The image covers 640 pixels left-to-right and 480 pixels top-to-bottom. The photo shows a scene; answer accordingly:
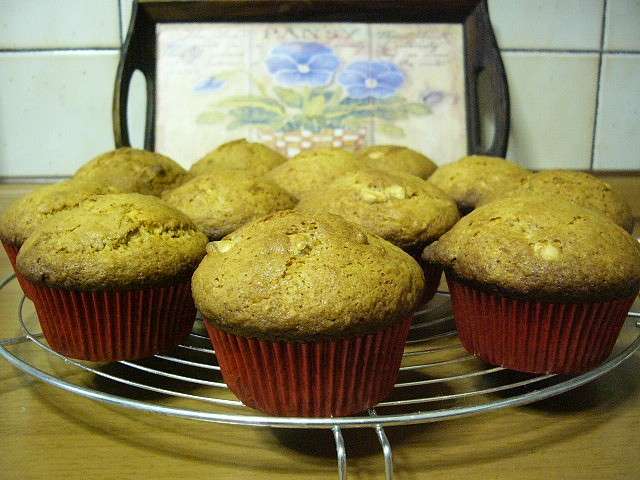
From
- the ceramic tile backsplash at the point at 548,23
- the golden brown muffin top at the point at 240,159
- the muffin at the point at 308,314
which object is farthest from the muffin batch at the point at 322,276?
the ceramic tile backsplash at the point at 548,23

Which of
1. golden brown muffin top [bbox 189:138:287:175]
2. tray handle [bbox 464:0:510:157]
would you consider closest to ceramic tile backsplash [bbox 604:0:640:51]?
tray handle [bbox 464:0:510:157]

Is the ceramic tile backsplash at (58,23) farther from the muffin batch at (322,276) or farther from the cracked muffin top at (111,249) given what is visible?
the cracked muffin top at (111,249)

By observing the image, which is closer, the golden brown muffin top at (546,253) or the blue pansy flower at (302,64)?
the golden brown muffin top at (546,253)

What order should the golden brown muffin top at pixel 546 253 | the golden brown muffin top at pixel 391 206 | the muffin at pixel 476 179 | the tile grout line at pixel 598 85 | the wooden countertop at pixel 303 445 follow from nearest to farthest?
the wooden countertop at pixel 303 445 < the golden brown muffin top at pixel 546 253 < the golden brown muffin top at pixel 391 206 < the muffin at pixel 476 179 < the tile grout line at pixel 598 85

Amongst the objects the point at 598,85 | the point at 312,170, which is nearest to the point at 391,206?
the point at 312,170

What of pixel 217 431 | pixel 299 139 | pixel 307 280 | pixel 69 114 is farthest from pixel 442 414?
pixel 69 114

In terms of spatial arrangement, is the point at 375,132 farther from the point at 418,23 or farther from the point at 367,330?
the point at 367,330

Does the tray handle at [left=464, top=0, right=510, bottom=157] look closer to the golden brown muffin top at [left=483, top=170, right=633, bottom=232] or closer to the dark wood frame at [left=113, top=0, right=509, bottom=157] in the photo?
the dark wood frame at [left=113, top=0, right=509, bottom=157]
